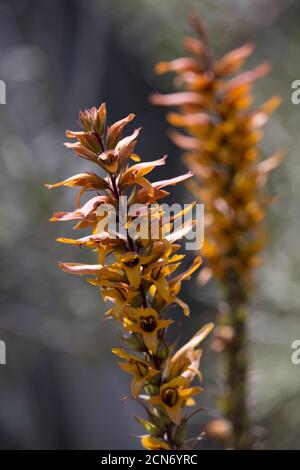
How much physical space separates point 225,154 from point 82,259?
176 centimetres

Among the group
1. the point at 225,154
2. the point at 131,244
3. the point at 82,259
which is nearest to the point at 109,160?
the point at 131,244

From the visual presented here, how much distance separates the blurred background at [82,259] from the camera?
2.98m

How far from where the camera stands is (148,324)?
97cm

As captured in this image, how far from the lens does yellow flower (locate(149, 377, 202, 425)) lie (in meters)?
0.97

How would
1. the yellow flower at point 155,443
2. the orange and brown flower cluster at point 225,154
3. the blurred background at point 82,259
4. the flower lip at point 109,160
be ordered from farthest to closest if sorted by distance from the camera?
the blurred background at point 82,259 → the orange and brown flower cluster at point 225,154 → the yellow flower at point 155,443 → the flower lip at point 109,160

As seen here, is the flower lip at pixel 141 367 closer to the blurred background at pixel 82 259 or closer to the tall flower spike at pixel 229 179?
the tall flower spike at pixel 229 179

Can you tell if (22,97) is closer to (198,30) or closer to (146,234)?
(198,30)

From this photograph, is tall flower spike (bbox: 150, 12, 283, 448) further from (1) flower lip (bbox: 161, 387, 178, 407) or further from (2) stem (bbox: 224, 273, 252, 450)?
(1) flower lip (bbox: 161, 387, 178, 407)

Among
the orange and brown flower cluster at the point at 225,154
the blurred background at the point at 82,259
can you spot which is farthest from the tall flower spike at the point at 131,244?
the blurred background at the point at 82,259

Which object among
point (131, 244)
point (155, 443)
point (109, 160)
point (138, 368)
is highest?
point (109, 160)

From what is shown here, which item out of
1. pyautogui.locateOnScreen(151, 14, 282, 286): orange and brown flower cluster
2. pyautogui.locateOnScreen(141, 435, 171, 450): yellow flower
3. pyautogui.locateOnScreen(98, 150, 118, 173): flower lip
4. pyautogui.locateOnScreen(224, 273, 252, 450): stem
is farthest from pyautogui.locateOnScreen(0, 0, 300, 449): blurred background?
pyautogui.locateOnScreen(98, 150, 118, 173): flower lip

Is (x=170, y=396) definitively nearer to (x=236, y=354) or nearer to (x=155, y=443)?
(x=155, y=443)

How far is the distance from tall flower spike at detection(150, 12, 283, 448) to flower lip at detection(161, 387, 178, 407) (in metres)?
0.65
